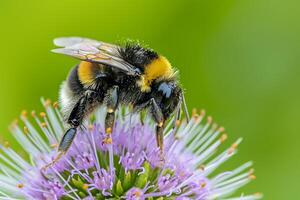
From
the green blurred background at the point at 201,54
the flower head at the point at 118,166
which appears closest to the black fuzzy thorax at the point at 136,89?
the flower head at the point at 118,166

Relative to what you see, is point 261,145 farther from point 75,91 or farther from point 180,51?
point 75,91

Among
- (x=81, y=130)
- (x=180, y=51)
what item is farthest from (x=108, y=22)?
(x=81, y=130)

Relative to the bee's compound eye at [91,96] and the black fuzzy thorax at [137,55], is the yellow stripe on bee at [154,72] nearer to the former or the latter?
the black fuzzy thorax at [137,55]

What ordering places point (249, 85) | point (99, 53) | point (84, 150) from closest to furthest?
point (99, 53) < point (84, 150) < point (249, 85)

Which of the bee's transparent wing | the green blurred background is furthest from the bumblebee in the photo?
the green blurred background

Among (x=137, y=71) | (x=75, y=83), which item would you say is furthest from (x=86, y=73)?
(x=137, y=71)
